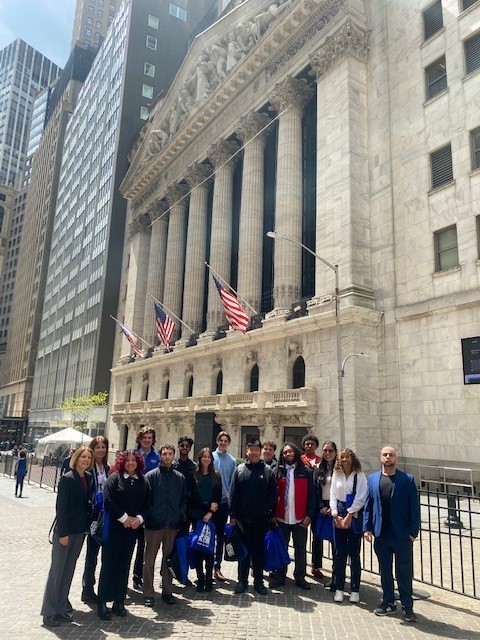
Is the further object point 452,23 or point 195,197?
point 195,197

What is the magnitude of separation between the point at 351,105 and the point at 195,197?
17712mm

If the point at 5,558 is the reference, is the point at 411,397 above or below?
above

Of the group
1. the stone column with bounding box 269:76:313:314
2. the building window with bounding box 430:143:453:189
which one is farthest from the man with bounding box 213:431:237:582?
the stone column with bounding box 269:76:313:314

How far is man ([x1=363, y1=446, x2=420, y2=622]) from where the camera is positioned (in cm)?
705

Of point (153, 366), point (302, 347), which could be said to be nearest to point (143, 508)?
point (302, 347)

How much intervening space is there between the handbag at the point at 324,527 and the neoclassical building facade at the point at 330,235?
11.7 meters

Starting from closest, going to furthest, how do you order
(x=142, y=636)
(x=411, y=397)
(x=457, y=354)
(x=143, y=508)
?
1. (x=142, y=636)
2. (x=143, y=508)
3. (x=457, y=354)
4. (x=411, y=397)

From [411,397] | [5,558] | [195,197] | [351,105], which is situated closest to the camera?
[5,558]

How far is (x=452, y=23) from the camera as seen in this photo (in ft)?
76.0

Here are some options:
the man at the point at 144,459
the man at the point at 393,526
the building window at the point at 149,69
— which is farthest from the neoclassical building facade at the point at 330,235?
the building window at the point at 149,69

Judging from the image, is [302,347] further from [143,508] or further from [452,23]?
[143,508]

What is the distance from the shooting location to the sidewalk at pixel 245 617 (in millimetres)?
6344

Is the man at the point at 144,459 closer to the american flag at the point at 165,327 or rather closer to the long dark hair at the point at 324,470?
the long dark hair at the point at 324,470

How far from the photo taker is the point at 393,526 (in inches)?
280
